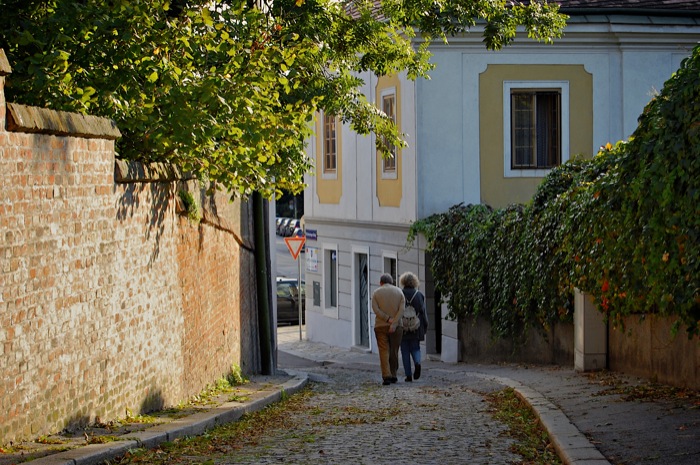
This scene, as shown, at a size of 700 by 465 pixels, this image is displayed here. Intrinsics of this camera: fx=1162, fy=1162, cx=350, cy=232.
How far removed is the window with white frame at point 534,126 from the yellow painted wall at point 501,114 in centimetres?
12

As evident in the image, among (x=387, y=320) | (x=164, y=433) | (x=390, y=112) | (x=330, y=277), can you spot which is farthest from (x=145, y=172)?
(x=330, y=277)

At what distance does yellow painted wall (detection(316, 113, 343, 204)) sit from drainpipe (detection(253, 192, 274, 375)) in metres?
11.8

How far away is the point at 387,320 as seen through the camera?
17.9 meters

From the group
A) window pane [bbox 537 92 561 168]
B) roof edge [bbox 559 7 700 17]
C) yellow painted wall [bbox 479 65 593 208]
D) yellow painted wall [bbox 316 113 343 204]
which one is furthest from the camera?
yellow painted wall [bbox 316 113 343 204]

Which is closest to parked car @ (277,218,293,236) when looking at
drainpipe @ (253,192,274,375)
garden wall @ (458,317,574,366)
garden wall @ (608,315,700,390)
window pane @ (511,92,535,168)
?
window pane @ (511,92,535,168)

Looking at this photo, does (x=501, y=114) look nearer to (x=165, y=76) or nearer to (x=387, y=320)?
(x=387, y=320)

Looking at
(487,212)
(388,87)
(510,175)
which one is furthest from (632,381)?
(388,87)

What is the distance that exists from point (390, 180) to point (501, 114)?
3.16m

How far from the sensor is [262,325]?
753 inches

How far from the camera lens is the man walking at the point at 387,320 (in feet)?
58.4

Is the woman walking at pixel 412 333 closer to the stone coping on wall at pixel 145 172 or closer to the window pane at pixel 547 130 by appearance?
the stone coping on wall at pixel 145 172

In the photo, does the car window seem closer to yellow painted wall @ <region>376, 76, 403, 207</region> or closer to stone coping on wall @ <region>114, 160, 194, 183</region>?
yellow painted wall @ <region>376, 76, 403, 207</region>

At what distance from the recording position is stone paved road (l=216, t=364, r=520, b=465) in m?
9.16

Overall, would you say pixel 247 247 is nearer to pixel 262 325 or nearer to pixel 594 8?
pixel 262 325
